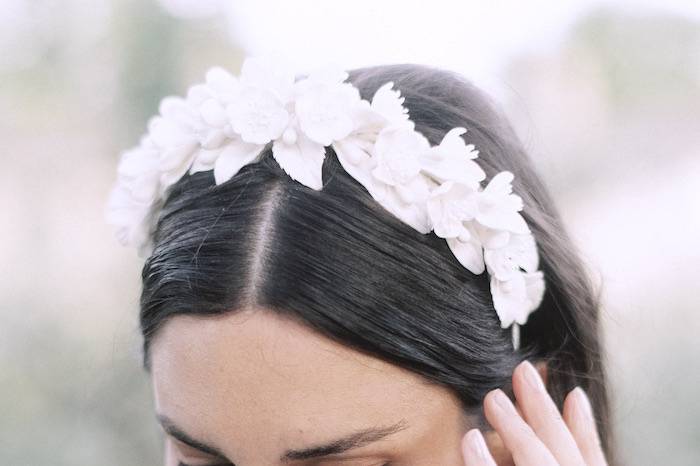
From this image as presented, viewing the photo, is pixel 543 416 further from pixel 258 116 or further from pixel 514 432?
pixel 258 116

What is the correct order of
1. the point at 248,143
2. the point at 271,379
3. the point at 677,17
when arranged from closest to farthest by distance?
the point at 271,379
the point at 248,143
the point at 677,17

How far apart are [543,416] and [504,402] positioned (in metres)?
0.07

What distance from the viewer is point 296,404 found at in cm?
108

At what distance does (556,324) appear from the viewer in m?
1.43

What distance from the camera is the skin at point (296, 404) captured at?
109 cm

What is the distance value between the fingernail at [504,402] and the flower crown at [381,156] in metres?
0.12

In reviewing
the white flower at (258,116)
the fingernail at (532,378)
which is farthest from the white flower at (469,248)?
the white flower at (258,116)

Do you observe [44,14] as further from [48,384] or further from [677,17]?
[677,17]

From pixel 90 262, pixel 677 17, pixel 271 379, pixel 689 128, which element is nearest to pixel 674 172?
pixel 689 128

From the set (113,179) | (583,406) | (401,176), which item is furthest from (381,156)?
(113,179)

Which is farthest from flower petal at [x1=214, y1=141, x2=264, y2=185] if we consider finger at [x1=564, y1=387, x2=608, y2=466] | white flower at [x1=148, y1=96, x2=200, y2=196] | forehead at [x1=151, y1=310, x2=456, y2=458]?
finger at [x1=564, y1=387, x2=608, y2=466]

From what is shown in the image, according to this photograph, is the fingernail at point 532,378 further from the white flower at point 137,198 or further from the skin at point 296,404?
the white flower at point 137,198

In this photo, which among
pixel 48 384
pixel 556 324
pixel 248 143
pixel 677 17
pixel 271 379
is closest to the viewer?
pixel 271 379

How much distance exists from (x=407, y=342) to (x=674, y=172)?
184cm
